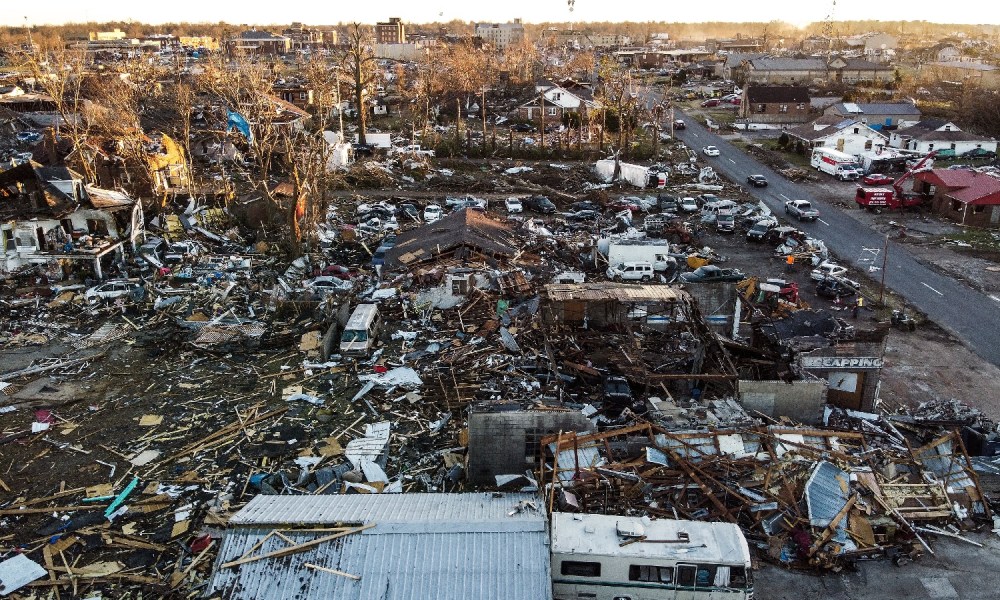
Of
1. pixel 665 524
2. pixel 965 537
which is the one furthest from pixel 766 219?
pixel 665 524

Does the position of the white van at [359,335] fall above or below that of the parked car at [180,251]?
below

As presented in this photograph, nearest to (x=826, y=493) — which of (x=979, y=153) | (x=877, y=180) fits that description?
(x=877, y=180)

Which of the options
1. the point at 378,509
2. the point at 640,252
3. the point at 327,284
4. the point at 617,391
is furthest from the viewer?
the point at 640,252

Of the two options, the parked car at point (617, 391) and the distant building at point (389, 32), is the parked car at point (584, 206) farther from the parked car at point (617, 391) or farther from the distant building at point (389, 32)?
the distant building at point (389, 32)

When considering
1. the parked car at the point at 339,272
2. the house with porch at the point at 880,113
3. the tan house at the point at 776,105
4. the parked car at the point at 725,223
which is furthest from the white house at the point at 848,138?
the parked car at the point at 339,272

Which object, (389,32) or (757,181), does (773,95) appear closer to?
(757,181)

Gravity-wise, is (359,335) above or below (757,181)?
below
